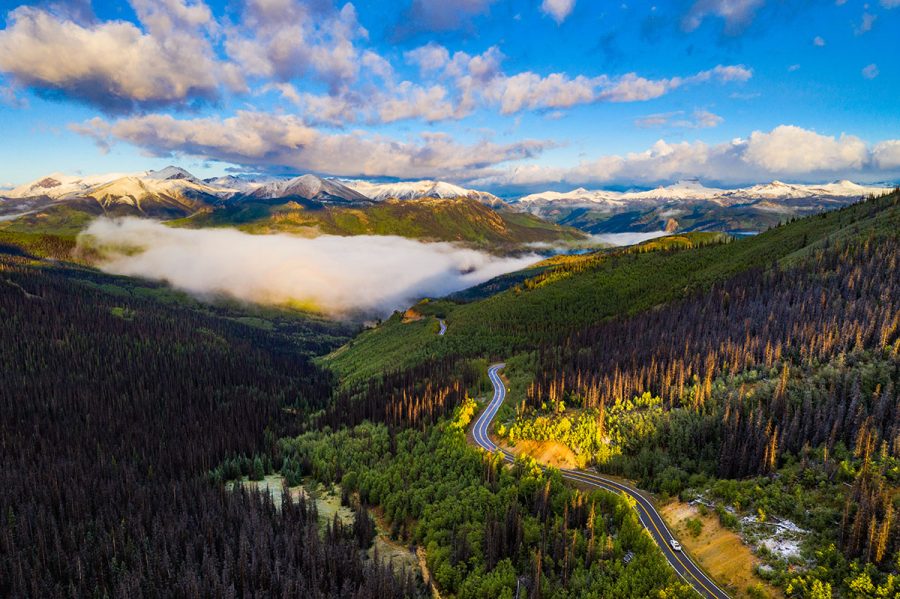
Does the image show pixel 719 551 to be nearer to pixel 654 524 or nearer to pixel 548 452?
pixel 654 524

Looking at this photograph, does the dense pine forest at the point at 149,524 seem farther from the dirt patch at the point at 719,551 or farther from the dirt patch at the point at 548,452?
the dirt patch at the point at 719,551

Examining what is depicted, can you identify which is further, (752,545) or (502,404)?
(502,404)

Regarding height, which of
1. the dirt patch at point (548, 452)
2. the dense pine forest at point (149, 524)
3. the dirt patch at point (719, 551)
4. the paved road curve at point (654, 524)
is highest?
the dirt patch at point (719, 551)

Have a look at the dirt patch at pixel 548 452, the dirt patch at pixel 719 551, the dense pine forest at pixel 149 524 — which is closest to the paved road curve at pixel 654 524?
the dirt patch at pixel 719 551

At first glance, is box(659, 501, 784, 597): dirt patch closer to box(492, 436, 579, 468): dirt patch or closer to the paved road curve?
the paved road curve

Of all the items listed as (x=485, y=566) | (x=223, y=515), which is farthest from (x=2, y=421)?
(x=485, y=566)

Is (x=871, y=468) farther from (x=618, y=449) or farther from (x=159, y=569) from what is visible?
(x=159, y=569)
